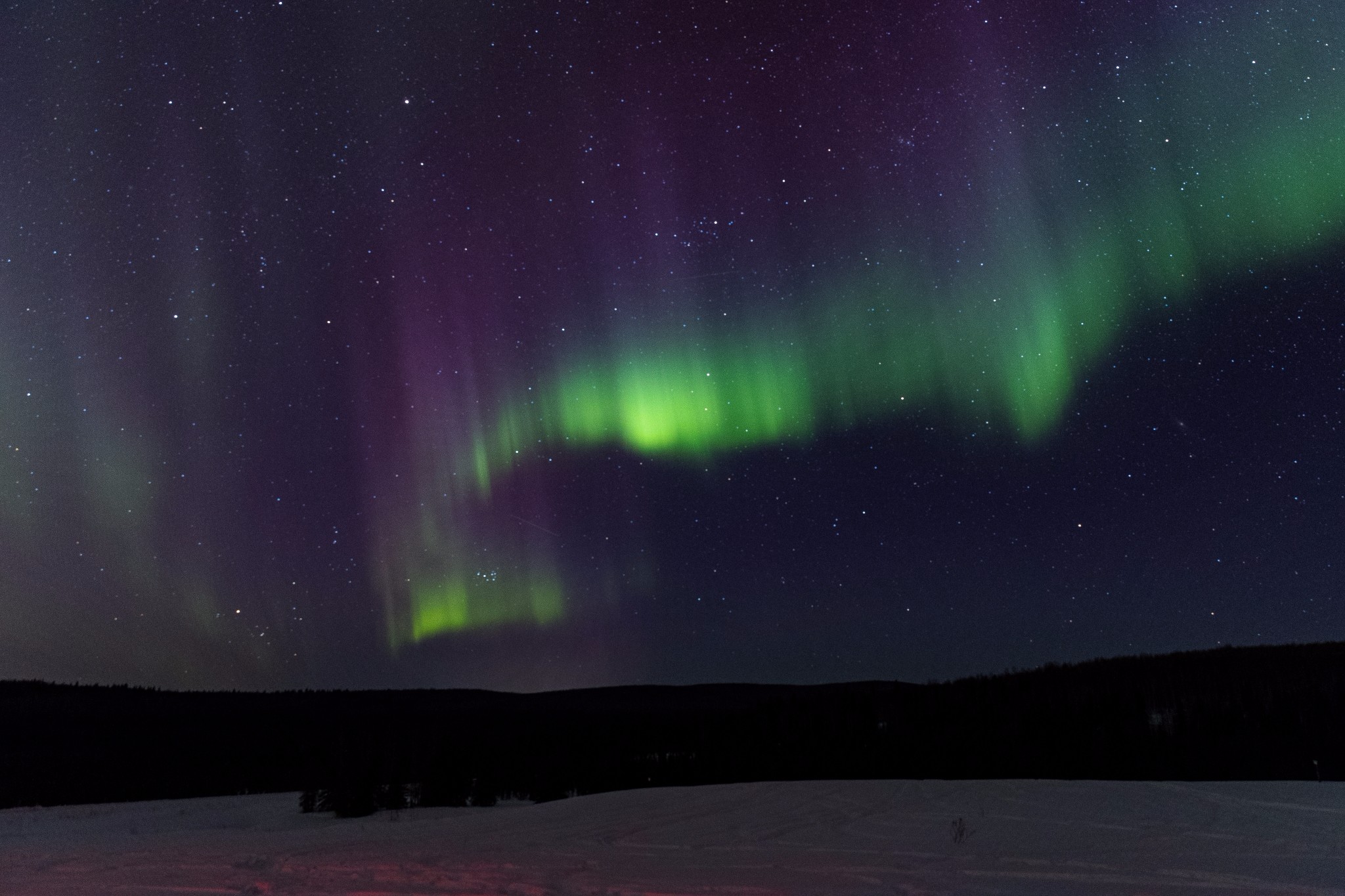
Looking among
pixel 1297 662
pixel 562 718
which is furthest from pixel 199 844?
pixel 562 718

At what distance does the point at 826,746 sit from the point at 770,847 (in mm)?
25390

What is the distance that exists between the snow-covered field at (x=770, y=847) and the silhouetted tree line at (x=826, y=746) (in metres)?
6.73

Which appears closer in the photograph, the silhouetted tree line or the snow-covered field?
the snow-covered field

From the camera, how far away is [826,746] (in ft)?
113

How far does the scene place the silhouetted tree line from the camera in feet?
81.6

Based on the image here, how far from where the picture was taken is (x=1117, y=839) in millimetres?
10398

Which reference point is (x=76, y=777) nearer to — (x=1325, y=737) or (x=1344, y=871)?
(x=1344, y=871)

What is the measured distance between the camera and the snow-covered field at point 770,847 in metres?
7.82

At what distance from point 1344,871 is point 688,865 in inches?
234

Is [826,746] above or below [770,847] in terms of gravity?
below

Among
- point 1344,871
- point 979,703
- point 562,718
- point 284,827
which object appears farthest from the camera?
point 562,718

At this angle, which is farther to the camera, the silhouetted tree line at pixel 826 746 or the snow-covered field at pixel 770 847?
the silhouetted tree line at pixel 826 746

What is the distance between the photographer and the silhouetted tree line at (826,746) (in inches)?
979

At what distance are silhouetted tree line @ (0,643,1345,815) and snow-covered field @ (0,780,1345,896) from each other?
673 cm
